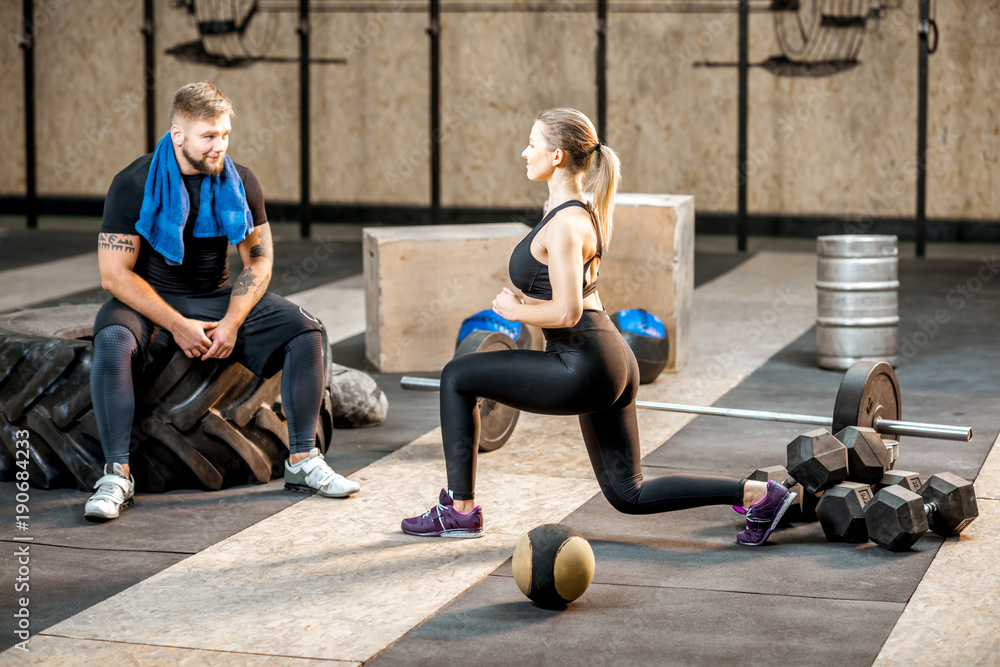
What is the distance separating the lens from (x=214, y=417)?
12.9 ft

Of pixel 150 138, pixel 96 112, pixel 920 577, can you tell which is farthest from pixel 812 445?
pixel 96 112

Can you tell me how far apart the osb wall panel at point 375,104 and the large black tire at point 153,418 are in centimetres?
690

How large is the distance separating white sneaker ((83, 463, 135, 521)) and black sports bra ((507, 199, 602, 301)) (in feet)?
4.50

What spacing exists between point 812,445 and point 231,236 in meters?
1.86

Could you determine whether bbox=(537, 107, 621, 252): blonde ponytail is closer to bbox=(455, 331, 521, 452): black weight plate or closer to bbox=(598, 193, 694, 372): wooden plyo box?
bbox=(455, 331, 521, 452): black weight plate

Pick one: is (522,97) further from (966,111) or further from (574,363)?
(574,363)

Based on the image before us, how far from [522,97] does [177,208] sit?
22.8ft

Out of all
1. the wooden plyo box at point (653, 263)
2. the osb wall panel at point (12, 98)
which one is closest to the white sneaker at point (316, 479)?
the wooden plyo box at point (653, 263)

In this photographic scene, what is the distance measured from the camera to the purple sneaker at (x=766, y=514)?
3.38 m

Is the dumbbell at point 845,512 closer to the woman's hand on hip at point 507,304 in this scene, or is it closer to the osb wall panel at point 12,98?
the woman's hand on hip at point 507,304

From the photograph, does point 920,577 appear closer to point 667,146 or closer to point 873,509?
point 873,509

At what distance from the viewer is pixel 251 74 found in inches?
428

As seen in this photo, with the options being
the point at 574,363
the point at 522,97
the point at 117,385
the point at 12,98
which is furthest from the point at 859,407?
the point at 12,98

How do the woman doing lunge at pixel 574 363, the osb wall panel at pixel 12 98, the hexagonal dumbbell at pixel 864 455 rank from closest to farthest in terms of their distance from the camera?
the woman doing lunge at pixel 574 363
the hexagonal dumbbell at pixel 864 455
the osb wall panel at pixel 12 98
